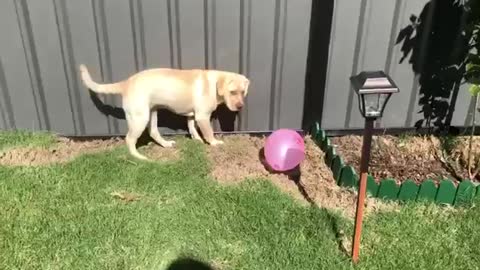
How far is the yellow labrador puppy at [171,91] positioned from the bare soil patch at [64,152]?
0.72 feet

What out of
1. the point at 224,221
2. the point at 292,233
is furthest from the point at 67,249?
the point at 292,233

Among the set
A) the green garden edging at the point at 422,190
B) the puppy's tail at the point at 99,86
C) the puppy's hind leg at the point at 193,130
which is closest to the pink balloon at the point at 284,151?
the green garden edging at the point at 422,190

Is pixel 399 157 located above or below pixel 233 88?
below

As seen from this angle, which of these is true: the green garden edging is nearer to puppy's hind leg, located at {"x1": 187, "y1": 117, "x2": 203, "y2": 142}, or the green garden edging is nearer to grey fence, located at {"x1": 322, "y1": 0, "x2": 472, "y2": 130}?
grey fence, located at {"x1": 322, "y1": 0, "x2": 472, "y2": 130}

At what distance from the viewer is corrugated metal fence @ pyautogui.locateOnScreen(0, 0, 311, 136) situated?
14.0ft

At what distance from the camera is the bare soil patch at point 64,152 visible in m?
4.38

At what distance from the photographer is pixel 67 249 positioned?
3416 mm

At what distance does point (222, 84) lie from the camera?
4.21 meters

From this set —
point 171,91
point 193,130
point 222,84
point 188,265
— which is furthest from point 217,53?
point 188,265

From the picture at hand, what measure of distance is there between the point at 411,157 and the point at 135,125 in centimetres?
233

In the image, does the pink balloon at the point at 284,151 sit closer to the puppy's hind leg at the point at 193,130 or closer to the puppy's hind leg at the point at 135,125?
the puppy's hind leg at the point at 193,130

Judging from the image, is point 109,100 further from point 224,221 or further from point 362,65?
point 362,65

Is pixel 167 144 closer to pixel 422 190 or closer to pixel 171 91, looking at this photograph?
pixel 171 91

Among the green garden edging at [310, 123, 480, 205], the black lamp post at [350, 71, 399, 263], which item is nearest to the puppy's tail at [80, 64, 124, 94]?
the green garden edging at [310, 123, 480, 205]
